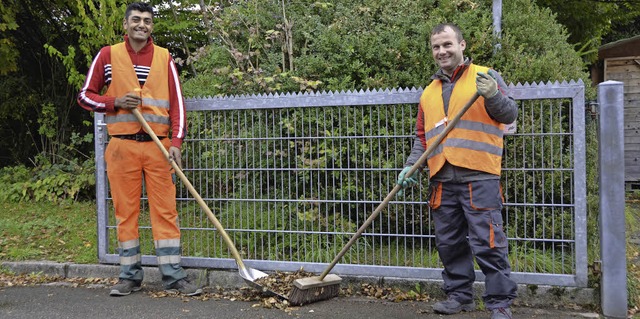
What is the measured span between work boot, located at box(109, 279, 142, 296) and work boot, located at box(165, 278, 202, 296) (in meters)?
0.27

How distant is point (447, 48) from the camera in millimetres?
3730

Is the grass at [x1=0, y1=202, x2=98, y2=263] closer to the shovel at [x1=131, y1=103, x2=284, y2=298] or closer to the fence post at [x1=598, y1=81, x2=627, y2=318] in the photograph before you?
the shovel at [x1=131, y1=103, x2=284, y2=298]

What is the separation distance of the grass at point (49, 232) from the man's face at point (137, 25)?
6.96 ft

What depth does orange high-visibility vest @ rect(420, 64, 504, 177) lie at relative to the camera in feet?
11.9

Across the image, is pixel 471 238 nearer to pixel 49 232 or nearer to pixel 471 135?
pixel 471 135

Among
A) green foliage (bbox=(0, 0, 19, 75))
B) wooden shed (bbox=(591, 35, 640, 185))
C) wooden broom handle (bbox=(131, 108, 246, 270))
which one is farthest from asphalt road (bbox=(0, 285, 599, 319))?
wooden shed (bbox=(591, 35, 640, 185))

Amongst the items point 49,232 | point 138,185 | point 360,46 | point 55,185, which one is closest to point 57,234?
point 49,232

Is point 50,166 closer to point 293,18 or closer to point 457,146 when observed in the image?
point 293,18

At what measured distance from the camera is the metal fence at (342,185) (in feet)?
13.2

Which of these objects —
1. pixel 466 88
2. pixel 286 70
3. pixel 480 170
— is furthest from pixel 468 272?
pixel 286 70

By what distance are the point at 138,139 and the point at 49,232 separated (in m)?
2.93

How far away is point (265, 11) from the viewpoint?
20.2 feet

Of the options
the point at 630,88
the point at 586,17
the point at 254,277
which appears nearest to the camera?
the point at 254,277

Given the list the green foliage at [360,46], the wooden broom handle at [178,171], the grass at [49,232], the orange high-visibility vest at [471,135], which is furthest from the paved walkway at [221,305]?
the green foliage at [360,46]
